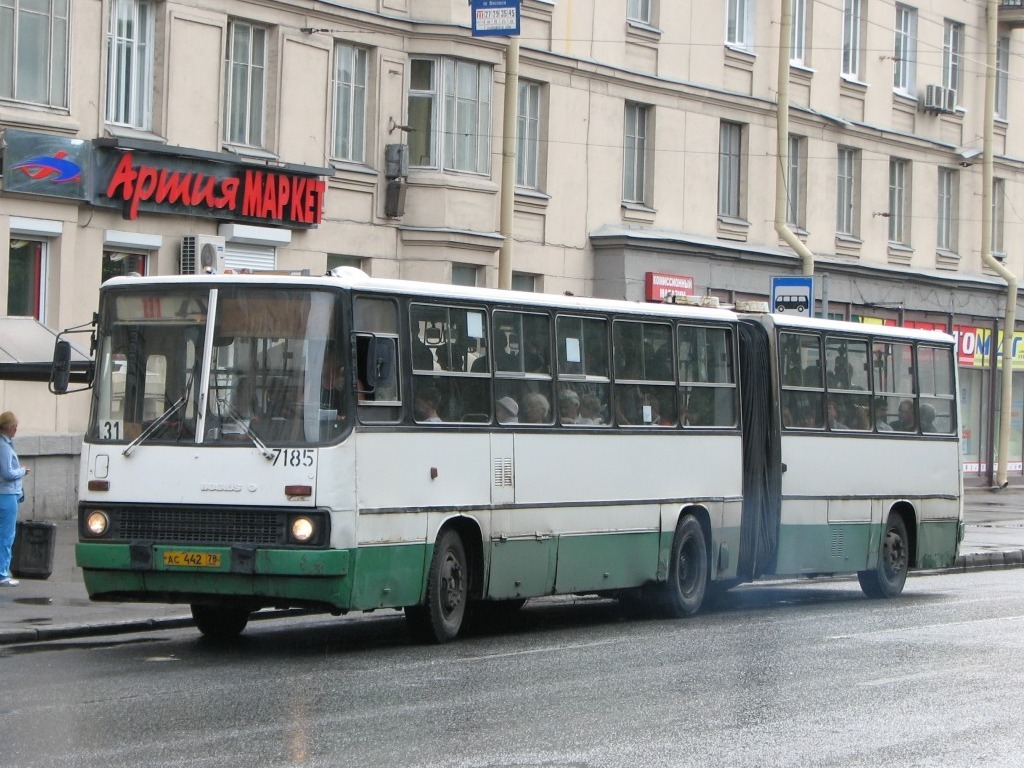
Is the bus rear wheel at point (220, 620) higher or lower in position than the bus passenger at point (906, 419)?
lower

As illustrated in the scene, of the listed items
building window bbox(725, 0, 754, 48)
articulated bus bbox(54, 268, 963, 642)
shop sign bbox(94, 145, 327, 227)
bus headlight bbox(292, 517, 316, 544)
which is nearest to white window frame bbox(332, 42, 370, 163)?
shop sign bbox(94, 145, 327, 227)

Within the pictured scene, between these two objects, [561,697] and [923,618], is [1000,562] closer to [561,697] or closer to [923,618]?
[923,618]

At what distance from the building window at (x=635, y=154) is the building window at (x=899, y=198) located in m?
9.42

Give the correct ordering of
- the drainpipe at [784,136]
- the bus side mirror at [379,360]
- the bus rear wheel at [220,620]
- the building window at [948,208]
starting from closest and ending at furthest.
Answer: the bus side mirror at [379,360], the bus rear wheel at [220,620], the drainpipe at [784,136], the building window at [948,208]

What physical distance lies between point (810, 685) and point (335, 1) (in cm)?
1736

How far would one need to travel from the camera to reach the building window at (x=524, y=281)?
30.8 m

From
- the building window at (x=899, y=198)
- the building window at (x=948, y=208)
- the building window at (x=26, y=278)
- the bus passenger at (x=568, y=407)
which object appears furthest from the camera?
the building window at (x=948, y=208)

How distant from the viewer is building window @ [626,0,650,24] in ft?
107

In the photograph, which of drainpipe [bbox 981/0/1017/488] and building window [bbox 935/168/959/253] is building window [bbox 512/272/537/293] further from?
building window [bbox 935/168/959/253]

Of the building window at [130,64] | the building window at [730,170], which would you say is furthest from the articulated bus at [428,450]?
the building window at [730,170]

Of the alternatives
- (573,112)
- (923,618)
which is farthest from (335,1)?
(923,618)

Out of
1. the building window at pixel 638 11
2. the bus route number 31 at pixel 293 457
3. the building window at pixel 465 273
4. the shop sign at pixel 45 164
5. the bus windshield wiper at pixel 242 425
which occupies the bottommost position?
the bus route number 31 at pixel 293 457

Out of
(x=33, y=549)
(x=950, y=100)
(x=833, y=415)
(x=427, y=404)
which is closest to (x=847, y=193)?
(x=950, y=100)

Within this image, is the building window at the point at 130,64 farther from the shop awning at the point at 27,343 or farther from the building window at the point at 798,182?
the building window at the point at 798,182
